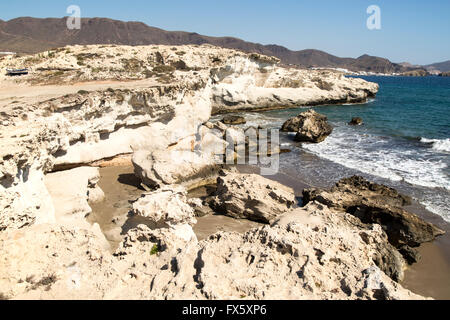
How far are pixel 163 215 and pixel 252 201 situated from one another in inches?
132

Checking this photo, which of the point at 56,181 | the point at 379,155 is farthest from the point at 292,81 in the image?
the point at 56,181

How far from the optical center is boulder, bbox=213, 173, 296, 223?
10016 millimetres

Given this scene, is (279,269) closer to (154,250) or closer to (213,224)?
(154,250)

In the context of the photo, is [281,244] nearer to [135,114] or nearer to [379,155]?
[135,114]

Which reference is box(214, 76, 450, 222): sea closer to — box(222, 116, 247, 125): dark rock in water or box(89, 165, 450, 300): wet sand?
box(222, 116, 247, 125): dark rock in water

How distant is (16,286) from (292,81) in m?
39.3

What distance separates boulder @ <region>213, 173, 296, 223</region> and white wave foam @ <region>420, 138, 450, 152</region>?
15276 mm

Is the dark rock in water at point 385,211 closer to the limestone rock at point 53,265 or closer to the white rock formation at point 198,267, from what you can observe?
the white rock formation at point 198,267

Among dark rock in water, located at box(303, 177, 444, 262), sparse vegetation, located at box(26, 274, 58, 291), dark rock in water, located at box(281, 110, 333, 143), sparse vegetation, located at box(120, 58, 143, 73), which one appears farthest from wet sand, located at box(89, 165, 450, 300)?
sparse vegetation, located at box(120, 58, 143, 73)

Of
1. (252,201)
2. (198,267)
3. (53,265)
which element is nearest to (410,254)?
(252,201)

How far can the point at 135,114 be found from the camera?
1523cm

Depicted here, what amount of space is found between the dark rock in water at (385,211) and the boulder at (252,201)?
161cm

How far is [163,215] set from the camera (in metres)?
7.91
